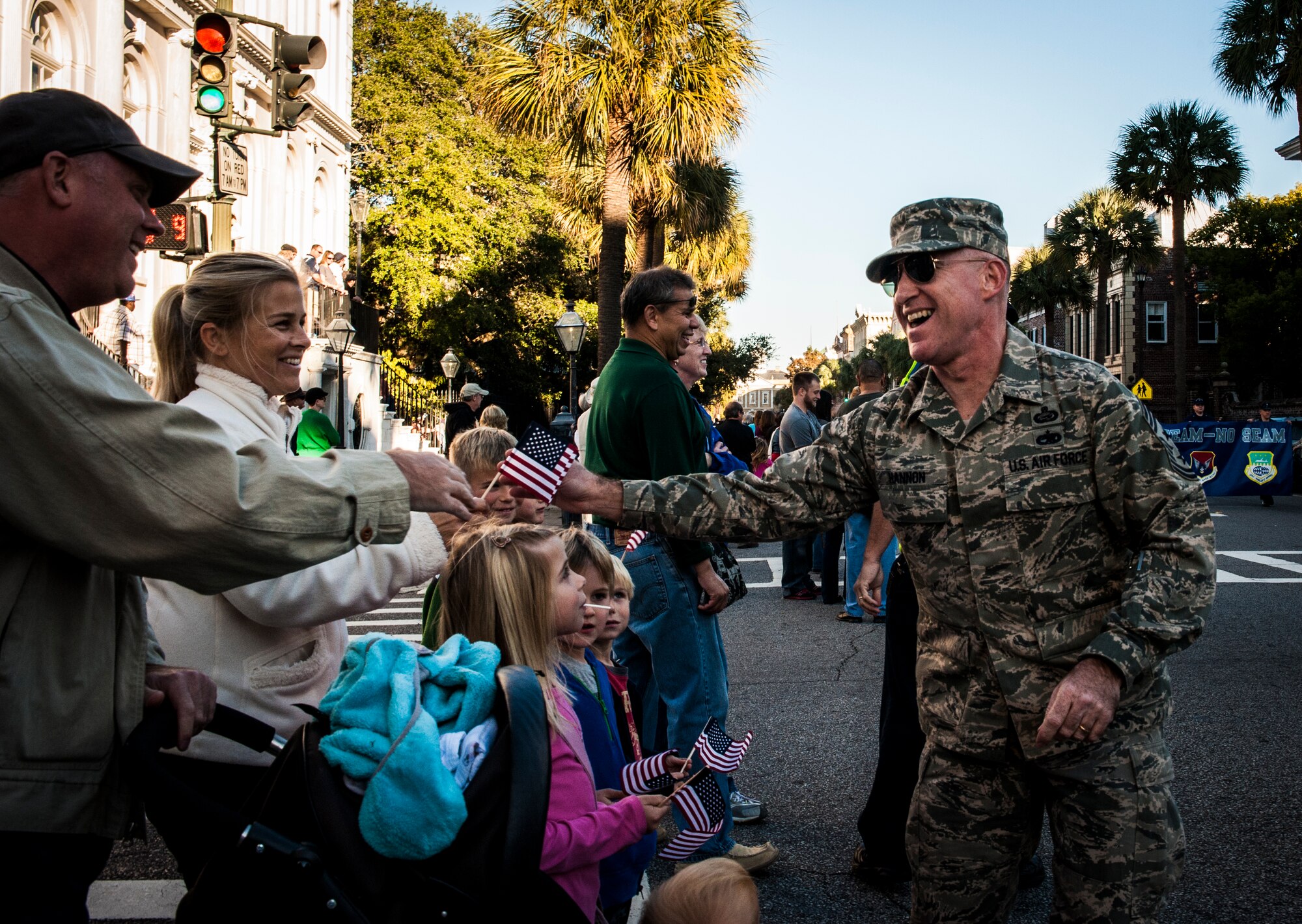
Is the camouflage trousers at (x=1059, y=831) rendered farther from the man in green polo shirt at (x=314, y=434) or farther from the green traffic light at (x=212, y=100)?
the green traffic light at (x=212, y=100)

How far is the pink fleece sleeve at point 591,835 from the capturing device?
7.41 feet

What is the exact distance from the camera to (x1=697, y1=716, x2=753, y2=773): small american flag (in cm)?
268

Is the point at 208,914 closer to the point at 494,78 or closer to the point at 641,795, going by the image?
the point at 641,795

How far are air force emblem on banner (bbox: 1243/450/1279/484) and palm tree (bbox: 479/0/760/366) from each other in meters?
11.9

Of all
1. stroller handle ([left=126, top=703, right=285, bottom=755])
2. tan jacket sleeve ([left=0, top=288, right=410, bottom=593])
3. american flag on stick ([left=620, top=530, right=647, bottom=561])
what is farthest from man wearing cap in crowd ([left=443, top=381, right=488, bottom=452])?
tan jacket sleeve ([left=0, top=288, right=410, bottom=593])

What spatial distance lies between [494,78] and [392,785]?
63.3 feet

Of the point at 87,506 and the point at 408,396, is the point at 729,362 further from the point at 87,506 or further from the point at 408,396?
the point at 87,506

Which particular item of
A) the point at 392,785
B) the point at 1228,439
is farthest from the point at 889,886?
the point at 1228,439

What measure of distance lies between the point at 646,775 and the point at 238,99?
23301 millimetres

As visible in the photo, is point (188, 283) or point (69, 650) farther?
point (188, 283)

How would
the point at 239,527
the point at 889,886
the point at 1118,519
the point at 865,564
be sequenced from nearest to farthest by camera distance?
the point at 239,527 < the point at 1118,519 < the point at 889,886 < the point at 865,564

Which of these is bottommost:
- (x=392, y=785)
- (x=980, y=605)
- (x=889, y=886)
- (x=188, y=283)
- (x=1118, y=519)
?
(x=889, y=886)

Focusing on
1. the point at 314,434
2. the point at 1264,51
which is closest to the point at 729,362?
the point at 1264,51

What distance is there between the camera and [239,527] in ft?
5.40
